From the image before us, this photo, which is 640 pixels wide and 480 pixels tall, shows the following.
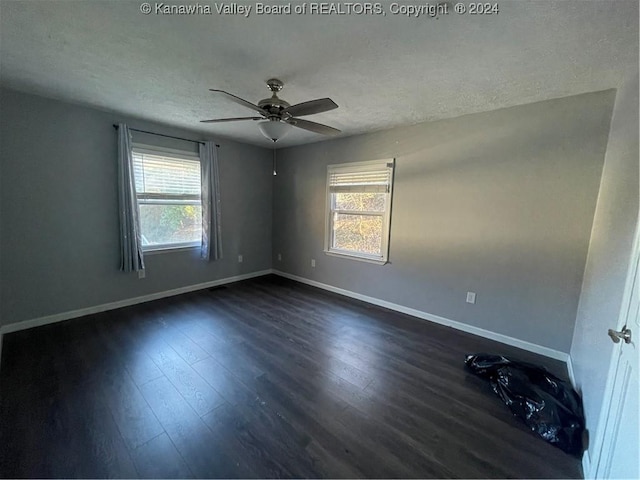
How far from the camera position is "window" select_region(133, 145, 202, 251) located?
338 centimetres

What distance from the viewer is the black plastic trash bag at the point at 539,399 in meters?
1.54

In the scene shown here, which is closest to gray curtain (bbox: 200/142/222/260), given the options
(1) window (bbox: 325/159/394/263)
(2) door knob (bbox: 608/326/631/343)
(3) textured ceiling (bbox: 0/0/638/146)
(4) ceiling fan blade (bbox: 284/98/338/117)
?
(3) textured ceiling (bbox: 0/0/638/146)

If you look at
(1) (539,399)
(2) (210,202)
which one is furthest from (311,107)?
(2) (210,202)

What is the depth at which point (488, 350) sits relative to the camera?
254 centimetres

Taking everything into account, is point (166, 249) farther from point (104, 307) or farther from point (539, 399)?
point (539, 399)

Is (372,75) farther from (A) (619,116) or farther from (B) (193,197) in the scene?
Answer: (B) (193,197)

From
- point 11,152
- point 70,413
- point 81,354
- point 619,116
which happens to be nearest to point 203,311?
point 81,354

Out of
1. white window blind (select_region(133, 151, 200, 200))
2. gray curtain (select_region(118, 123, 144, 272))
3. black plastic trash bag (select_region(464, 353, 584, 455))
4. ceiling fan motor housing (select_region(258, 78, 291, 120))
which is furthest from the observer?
white window blind (select_region(133, 151, 200, 200))

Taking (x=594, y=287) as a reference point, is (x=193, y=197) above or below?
above

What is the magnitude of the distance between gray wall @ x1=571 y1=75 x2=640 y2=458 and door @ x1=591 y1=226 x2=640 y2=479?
0.19 metres

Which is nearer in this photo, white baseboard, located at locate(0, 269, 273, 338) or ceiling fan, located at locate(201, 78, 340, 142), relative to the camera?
ceiling fan, located at locate(201, 78, 340, 142)

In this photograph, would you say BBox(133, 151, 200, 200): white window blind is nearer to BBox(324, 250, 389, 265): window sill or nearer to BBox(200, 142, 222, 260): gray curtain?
BBox(200, 142, 222, 260): gray curtain

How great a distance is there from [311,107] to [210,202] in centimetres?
266

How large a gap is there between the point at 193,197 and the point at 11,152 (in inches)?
69.1
